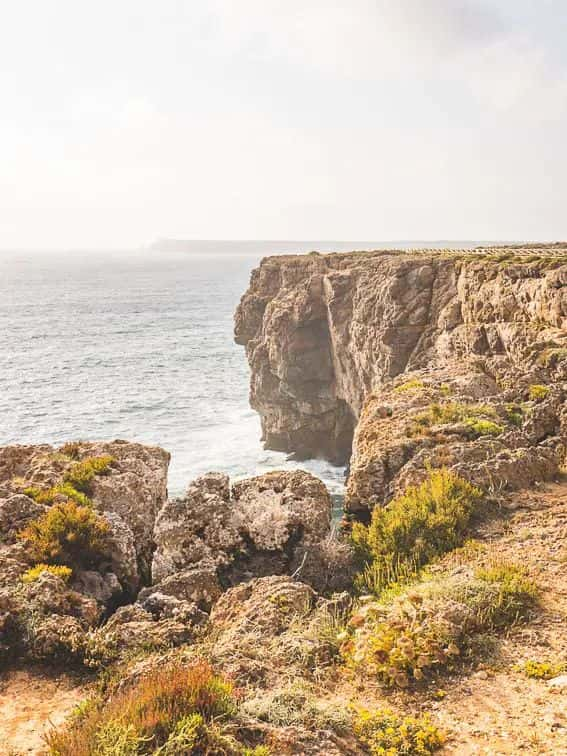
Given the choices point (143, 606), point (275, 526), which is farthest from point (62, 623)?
point (275, 526)

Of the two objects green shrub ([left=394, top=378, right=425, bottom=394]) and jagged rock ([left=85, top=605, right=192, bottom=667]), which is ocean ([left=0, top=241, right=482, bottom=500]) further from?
jagged rock ([left=85, top=605, right=192, bottom=667])

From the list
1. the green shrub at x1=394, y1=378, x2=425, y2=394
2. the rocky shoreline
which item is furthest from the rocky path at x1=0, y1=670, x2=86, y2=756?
the green shrub at x1=394, y1=378, x2=425, y2=394

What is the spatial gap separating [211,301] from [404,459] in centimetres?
11788

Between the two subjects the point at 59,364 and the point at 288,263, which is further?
the point at 59,364

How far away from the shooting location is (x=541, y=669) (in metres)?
5.97

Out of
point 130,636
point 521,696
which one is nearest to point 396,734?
point 521,696

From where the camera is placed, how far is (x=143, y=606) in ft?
27.2

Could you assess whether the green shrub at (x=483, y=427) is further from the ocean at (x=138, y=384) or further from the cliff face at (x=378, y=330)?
the ocean at (x=138, y=384)

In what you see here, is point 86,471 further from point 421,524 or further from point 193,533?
point 421,524

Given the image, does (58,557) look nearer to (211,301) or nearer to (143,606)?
(143,606)

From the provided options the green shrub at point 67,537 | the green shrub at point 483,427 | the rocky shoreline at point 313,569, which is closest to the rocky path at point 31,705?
the rocky shoreline at point 313,569

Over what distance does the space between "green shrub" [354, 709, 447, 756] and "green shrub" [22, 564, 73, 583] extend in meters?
5.43

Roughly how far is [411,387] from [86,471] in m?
9.96

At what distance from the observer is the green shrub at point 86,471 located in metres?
11.7
